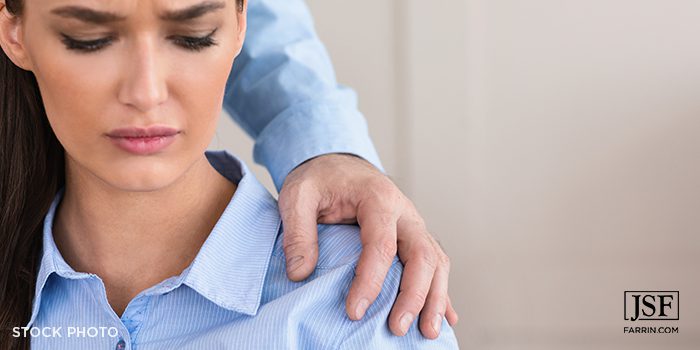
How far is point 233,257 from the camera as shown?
123cm

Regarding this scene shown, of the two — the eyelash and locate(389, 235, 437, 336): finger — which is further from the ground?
the eyelash

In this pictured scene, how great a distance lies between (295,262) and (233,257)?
104 millimetres

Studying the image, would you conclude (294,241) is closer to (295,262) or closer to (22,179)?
(295,262)

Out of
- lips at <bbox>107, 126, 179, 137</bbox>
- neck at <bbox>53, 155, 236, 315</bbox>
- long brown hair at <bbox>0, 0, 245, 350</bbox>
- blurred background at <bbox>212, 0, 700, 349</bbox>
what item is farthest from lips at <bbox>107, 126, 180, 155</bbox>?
blurred background at <bbox>212, 0, 700, 349</bbox>

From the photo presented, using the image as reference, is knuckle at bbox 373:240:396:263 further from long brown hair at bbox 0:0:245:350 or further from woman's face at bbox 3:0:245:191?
long brown hair at bbox 0:0:245:350

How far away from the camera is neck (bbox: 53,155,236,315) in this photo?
1249 mm

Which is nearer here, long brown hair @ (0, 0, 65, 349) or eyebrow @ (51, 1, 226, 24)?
eyebrow @ (51, 1, 226, 24)

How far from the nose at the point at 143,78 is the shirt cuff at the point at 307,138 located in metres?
0.39

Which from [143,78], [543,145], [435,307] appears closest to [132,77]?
[143,78]

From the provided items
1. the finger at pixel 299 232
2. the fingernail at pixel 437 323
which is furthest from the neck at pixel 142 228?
the fingernail at pixel 437 323

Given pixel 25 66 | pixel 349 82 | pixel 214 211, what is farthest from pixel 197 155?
pixel 349 82

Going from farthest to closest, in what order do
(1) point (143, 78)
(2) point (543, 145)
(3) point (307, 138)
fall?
(2) point (543, 145), (3) point (307, 138), (1) point (143, 78)

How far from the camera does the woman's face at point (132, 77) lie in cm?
110

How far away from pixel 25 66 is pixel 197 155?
0.86 ft
